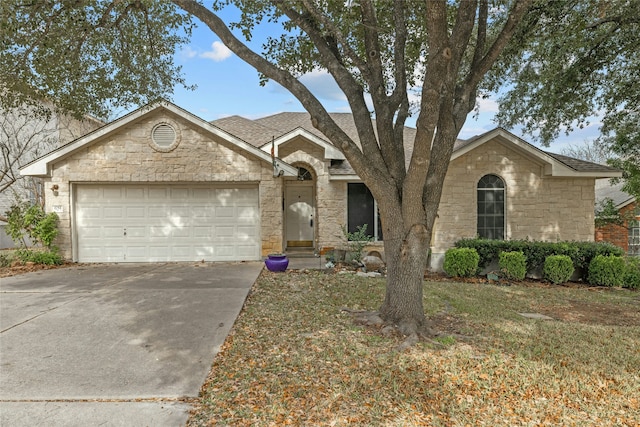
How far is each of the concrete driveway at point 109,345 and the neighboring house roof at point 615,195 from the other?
16606 millimetres

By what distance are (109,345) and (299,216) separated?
8.67m

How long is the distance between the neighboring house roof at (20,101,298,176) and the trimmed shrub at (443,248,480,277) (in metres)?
5.35

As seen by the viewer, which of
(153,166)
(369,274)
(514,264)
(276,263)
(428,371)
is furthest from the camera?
(153,166)

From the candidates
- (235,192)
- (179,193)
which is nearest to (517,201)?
(235,192)

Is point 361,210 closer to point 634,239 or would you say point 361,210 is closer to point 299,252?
point 299,252

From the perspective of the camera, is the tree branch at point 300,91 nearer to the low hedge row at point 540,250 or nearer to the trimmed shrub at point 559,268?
the low hedge row at point 540,250

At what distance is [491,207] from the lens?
11.7m

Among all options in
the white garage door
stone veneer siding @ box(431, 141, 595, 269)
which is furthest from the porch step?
stone veneer siding @ box(431, 141, 595, 269)

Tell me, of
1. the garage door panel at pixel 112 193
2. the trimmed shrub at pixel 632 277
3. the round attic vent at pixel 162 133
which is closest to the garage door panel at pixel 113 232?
the garage door panel at pixel 112 193

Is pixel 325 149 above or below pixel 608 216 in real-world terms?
above

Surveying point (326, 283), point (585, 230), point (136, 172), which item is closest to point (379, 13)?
point (326, 283)

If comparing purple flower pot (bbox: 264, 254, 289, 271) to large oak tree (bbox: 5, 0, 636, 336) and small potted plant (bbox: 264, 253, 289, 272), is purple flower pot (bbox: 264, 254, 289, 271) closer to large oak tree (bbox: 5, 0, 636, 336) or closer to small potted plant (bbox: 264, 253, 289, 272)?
small potted plant (bbox: 264, 253, 289, 272)

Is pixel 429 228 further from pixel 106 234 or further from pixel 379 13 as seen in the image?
pixel 106 234

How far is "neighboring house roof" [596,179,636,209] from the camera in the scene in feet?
62.7
